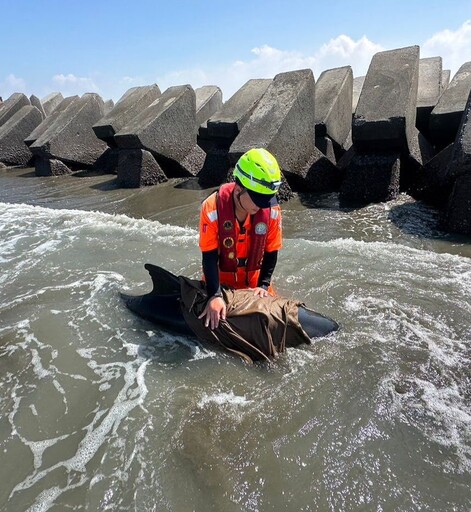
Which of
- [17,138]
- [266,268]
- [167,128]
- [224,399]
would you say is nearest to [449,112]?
[167,128]

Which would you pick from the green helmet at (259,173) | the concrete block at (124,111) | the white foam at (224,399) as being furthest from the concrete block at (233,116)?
the white foam at (224,399)

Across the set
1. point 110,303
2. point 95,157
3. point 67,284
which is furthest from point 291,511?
point 95,157

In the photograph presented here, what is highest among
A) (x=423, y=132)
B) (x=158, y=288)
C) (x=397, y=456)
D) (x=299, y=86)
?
(x=299, y=86)

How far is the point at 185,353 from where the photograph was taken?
3385 millimetres

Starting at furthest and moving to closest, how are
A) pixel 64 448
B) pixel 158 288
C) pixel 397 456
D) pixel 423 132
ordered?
pixel 423 132, pixel 158 288, pixel 64 448, pixel 397 456

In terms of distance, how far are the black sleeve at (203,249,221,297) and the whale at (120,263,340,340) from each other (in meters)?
0.45

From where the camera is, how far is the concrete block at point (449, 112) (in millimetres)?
7395

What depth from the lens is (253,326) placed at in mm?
3150

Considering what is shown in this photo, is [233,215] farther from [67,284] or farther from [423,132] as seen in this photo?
[423,132]

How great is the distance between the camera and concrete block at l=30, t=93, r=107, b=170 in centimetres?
1170

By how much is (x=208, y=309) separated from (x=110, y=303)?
60.5 inches

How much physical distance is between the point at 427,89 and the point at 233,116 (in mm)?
4073

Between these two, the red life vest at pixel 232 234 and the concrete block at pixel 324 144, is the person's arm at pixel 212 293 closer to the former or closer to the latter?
the red life vest at pixel 232 234

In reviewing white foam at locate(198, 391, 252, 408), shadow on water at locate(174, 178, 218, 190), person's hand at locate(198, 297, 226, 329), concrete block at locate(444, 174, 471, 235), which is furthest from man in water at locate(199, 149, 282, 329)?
shadow on water at locate(174, 178, 218, 190)
